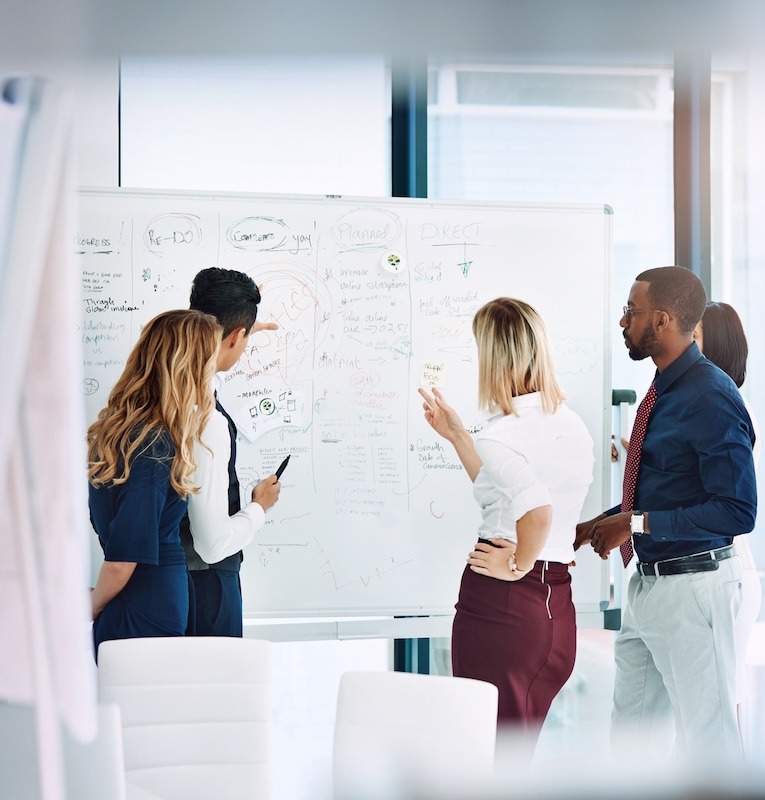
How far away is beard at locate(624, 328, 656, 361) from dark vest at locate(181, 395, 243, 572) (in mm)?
1199

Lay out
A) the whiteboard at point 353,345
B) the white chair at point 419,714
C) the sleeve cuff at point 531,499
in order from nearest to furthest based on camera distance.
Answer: the white chair at point 419,714, the sleeve cuff at point 531,499, the whiteboard at point 353,345

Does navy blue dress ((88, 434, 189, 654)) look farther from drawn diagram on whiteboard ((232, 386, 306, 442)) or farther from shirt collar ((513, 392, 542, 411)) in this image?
shirt collar ((513, 392, 542, 411))

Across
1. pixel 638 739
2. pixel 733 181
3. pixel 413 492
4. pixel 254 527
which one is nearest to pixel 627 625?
pixel 413 492

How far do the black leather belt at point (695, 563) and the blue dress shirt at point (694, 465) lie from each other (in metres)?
0.02

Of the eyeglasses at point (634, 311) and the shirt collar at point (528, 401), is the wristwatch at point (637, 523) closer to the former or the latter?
the shirt collar at point (528, 401)

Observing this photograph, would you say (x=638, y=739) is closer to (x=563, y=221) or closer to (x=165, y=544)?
(x=165, y=544)

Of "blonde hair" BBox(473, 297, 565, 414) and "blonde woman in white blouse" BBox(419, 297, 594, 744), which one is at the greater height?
"blonde hair" BBox(473, 297, 565, 414)

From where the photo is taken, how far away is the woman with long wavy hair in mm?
2109

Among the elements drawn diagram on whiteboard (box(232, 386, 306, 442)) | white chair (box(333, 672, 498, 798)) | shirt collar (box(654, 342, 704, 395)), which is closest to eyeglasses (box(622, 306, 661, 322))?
shirt collar (box(654, 342, 704, 395))

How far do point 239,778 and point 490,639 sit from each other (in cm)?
75

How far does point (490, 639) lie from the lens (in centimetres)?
228

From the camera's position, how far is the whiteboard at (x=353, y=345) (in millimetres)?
2615

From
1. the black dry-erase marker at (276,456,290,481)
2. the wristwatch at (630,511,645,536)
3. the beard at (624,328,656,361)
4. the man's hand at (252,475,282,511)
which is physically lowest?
the wristwatch at (630,511,645,536)

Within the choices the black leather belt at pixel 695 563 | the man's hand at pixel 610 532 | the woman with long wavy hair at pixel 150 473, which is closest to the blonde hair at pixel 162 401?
the woman with long wavy hair at pixel 150 473
